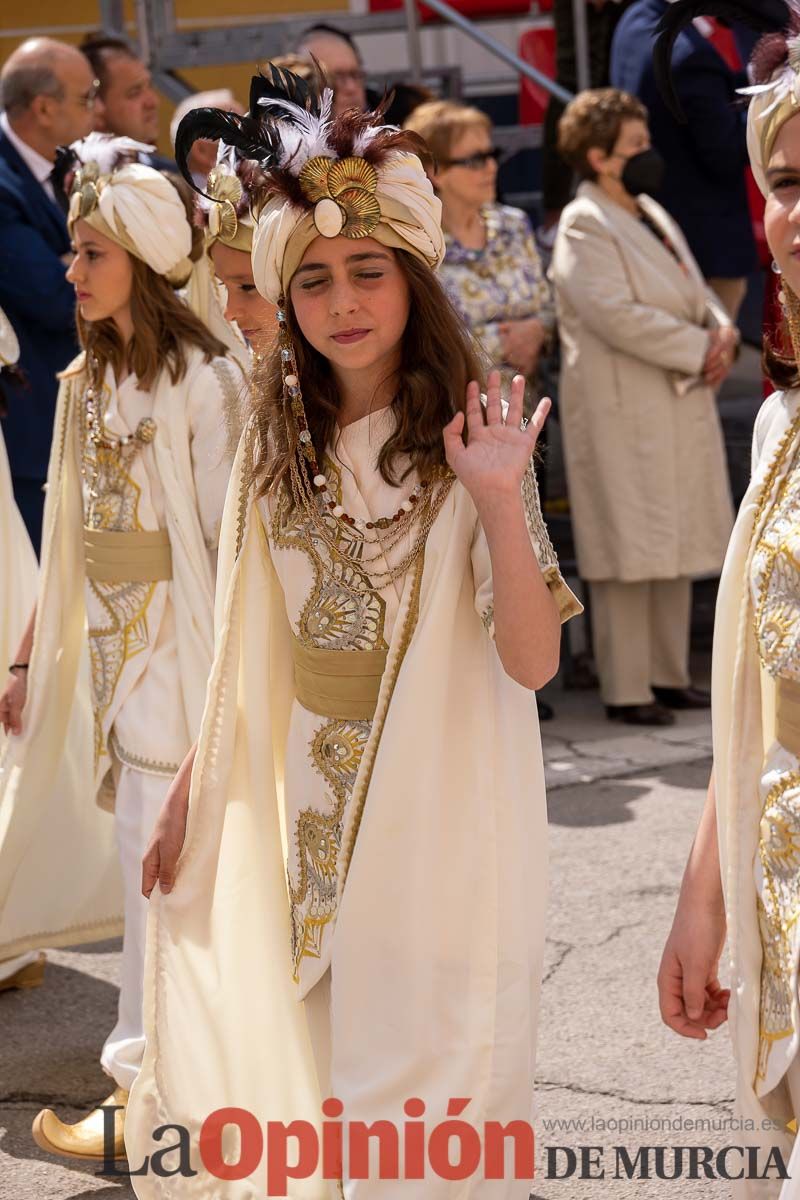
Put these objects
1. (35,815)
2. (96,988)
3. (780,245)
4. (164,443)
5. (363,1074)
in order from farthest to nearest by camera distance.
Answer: (96,988) < (35,815) < (164,443) < (363,1074) < (780,245)

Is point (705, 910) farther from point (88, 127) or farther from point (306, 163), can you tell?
point (88, 127)

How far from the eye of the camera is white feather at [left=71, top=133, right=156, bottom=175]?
13.3 ft

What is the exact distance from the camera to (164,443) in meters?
3.83

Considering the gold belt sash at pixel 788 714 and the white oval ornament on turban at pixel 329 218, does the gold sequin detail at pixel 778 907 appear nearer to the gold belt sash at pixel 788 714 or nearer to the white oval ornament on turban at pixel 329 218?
the gold belt sash at pixel 788 714

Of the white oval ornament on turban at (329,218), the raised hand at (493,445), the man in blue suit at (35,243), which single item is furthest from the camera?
the man in blue suit at (35,243)

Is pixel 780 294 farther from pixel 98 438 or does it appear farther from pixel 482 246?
pixel 482 246

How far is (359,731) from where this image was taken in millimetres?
2865

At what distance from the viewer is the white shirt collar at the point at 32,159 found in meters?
6.29

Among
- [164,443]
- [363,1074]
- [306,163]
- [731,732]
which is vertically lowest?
[363,1074]

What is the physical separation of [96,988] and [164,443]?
60.6 inches

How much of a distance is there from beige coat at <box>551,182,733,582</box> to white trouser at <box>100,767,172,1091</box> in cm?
330

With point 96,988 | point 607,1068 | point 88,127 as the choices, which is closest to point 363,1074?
point 607,1068

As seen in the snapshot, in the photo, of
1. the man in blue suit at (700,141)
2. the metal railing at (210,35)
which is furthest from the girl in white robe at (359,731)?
the metal railing at (210,35)

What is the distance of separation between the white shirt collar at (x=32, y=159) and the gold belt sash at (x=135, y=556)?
2729 mm
